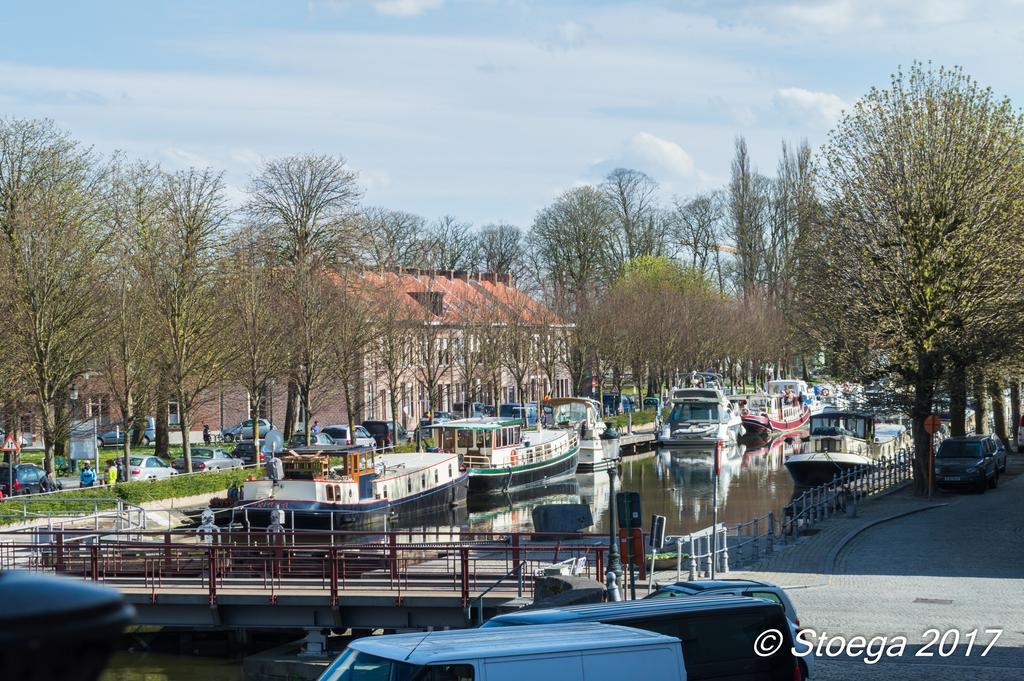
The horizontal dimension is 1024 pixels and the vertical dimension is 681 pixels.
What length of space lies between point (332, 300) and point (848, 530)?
32211 mm

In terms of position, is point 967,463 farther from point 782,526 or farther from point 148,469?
point 148,469

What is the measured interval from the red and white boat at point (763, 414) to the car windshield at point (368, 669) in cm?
7070

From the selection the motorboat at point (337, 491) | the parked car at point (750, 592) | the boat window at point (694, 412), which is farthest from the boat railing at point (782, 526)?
the boat window at point (694, 412)

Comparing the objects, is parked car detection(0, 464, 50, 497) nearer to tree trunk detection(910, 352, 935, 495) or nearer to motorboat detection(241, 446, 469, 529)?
motorboat detection(241, 446, 469, 529)

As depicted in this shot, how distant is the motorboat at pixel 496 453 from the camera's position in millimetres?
56250

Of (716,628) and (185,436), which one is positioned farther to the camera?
(185,436)

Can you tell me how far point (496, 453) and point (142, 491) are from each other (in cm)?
1858

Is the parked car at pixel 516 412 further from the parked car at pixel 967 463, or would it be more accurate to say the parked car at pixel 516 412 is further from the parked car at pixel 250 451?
the parked car at pixel 967 463

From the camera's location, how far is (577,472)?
66062 millimetres

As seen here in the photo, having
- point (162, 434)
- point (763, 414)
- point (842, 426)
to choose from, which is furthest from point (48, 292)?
point (763, 414)

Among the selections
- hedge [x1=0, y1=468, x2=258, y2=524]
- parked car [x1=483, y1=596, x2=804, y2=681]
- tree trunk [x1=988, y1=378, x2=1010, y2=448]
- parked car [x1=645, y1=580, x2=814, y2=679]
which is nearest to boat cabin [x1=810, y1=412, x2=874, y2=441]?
tree trunk [x1=988, y1=378, x2=1010, y2=448]

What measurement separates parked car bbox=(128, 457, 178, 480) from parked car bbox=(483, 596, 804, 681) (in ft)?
125

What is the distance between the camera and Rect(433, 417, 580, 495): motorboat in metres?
56.2

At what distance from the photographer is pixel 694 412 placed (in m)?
75.8
